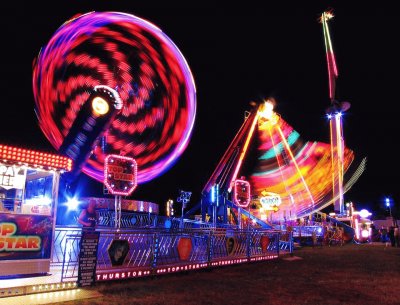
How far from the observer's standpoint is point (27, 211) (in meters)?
8.29

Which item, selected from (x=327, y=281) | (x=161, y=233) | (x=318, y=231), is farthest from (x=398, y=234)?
(x=161, y=233)

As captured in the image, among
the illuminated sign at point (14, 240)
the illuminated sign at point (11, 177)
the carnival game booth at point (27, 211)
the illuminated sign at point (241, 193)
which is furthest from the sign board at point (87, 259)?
the illuminated sign at point (241, 193)

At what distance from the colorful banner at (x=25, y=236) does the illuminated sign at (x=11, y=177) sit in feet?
2.48

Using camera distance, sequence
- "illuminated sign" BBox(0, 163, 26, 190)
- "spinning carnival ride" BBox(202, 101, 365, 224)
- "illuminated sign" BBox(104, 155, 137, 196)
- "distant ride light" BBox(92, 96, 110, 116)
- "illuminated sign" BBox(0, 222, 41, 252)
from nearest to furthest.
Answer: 1. "illuminated sign" BBox(0, 222, 41, 252)
2. "illuminated sign" BBox(0, 163, 26, 190)
3. "illuminated sign" BBox(104, 155, 137, 196)
4. "distant ride light" BBox(92, 96, 110, 116)
5. "spinning carnival ride" BBox(202, 101, 365, 224)

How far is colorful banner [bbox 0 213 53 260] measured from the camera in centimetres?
733

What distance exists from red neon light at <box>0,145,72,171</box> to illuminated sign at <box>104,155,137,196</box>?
284cm

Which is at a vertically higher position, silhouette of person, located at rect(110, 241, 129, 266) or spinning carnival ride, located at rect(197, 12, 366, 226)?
spinning carnival ride, located at rect(197, 12, 366, 226)

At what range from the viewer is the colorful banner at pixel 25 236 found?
733 cm

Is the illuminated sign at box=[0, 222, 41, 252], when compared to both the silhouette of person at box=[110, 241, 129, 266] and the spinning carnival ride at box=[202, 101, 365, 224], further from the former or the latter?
the spinning carnival ride at box=[202, 101, 365, 224]

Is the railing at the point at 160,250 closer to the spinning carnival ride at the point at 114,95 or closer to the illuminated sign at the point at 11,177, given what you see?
the illuminated sign at the point at 11,177

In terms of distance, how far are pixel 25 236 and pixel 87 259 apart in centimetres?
146

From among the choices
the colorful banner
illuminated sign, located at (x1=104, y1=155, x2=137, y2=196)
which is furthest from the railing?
illuminated sign, located at (x1=104, y1=155, x2=137, y2=196)

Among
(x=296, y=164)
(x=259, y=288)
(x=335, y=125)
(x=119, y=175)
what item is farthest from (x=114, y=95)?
(x=335, y=125)

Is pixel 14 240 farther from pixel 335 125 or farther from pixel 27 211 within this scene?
pixel 335 125
